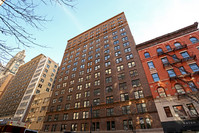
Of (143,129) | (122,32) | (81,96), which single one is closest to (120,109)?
(143,129)

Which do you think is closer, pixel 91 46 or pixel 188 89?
pixel 188 89

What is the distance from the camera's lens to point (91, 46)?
47.6 meters

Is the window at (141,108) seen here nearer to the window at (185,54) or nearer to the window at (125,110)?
the window at (125,110)

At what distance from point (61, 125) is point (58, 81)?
1890cm

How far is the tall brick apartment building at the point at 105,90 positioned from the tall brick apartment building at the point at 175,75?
6.65 ft

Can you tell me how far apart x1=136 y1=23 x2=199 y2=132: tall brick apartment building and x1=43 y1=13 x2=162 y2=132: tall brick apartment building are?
2.03m

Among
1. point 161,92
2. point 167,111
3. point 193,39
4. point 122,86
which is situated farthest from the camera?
point 122,86

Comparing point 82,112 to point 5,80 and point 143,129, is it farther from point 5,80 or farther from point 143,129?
point 5,80

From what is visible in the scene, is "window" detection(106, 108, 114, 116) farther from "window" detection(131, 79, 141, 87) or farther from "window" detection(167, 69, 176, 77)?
"window" detection(167, 69, 176, 77)

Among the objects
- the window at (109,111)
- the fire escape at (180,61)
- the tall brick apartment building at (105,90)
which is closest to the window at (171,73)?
the fire escape at (180,61)

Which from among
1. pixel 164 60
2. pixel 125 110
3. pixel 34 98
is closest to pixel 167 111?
pixel 125 110

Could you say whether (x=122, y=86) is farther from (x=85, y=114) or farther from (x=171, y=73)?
(x=85, y=114)

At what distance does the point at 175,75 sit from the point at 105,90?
17638 millimetres

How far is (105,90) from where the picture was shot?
30.7 meters
